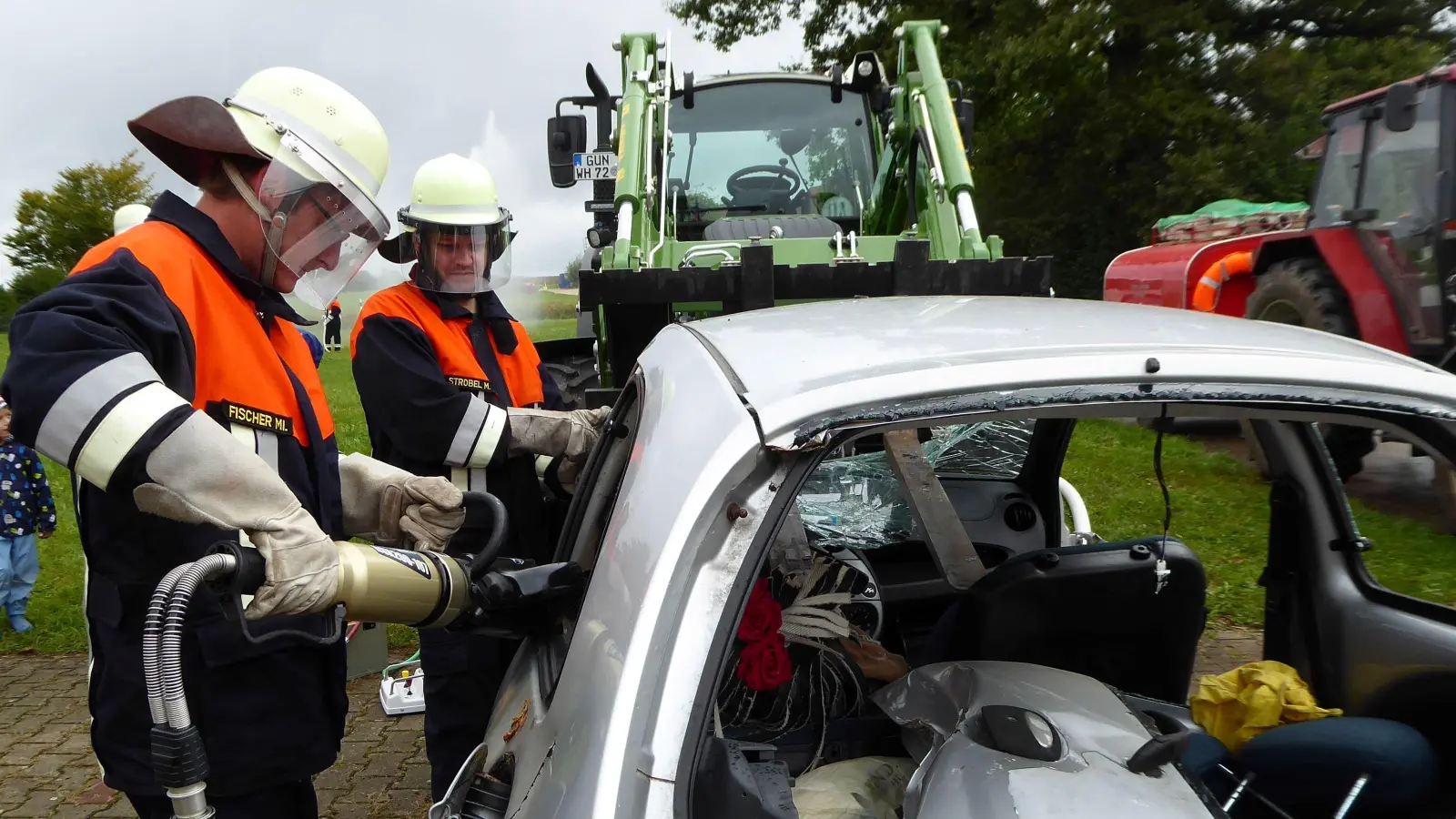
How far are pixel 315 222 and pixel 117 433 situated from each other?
2.21 feet

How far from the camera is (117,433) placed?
1.54m

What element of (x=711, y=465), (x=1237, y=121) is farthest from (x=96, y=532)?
(x=1237, y=121)

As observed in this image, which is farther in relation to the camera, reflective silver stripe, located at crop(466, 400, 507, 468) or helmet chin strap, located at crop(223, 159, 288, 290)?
reflective silver stripe, located at crop(466, 400, 507, 468)

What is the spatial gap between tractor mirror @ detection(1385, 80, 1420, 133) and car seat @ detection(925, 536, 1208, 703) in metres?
4.58

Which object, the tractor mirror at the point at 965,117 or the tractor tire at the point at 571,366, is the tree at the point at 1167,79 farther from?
the tractor tire at the point at 571,366

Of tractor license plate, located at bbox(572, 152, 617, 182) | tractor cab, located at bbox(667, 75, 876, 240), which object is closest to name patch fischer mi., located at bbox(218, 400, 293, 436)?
tractor cab, located at bbox(667, 75, 876, 240)

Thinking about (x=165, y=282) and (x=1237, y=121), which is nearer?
(x=165, y=282)

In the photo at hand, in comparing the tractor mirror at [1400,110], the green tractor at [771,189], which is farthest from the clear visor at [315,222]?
the tractor mirror at [1400,110]

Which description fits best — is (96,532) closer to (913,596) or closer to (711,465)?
(711,465)

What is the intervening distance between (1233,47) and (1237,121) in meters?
1.08

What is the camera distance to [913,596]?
281cm

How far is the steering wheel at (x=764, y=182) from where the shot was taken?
5.96 m

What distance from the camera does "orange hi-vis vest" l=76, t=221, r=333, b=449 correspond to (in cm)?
183

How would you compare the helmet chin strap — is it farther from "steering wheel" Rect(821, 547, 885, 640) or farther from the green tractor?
the green tractor
